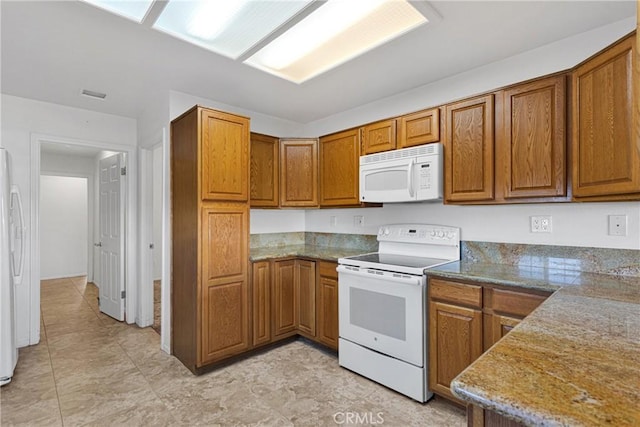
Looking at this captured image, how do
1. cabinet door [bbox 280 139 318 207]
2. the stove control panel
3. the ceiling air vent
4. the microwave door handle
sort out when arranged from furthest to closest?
cabinet door [bbox 280 139 318 207]
the ceiling air vent
the stove control panel
the microwave door handle

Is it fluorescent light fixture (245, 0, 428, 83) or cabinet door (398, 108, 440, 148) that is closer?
fluorescent light fixture (245, 0, 428, 83)

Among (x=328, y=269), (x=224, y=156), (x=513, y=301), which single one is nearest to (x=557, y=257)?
(x=513, y=301)

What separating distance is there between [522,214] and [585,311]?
1276mm

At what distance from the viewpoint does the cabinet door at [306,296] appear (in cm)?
308

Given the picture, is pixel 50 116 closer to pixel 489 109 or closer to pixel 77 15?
pixel 77 15

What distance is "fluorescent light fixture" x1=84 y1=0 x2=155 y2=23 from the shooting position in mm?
1782

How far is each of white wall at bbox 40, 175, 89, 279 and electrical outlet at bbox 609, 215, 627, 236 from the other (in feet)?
25.5

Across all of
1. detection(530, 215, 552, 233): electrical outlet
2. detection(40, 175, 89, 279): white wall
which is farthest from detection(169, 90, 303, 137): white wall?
detection(40, 175, 89, 279): white wall

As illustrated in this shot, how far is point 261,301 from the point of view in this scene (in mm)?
3002

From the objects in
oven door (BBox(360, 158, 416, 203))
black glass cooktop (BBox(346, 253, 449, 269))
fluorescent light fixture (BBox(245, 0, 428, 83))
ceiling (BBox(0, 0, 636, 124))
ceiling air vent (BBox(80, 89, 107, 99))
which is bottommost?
black glass cooktop (BBox(346, 253, 449, 269))

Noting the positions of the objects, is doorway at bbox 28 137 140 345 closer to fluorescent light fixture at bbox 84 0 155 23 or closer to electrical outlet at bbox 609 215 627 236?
fluorescent light fixture at bbox 84 0 155 23

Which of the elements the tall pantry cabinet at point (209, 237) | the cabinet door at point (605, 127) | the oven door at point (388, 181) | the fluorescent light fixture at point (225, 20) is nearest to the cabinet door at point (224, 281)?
the tall pantry cabinet at point (209, 237)

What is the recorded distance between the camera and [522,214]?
2332 mm

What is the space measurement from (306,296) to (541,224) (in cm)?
205
